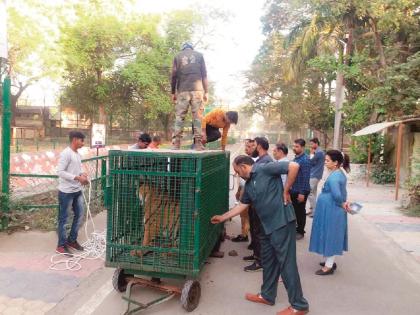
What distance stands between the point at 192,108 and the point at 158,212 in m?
2.59

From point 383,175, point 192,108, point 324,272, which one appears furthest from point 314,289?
point 383,175

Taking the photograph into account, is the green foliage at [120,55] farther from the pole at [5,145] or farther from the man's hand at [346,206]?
the man's hand at [346,206]

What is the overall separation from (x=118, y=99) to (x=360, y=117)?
2313cm

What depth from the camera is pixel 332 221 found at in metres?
5.06

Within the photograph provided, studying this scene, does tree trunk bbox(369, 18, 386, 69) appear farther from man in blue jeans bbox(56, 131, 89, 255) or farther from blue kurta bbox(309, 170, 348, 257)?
man in blue jeans bbox(56, 131, 89, 255)

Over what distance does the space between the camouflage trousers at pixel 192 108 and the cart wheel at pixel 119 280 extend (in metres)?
2.60

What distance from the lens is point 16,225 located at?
255 inches

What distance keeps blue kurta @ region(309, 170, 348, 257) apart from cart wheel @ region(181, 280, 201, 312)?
1.84m

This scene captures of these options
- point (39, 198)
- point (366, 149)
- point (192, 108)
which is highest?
point (192, 108)

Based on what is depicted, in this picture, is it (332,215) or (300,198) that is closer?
(332,215)

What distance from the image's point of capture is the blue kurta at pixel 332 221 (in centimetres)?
505

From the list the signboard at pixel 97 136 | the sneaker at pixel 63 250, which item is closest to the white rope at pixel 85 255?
the sneaker at pixel 63 250

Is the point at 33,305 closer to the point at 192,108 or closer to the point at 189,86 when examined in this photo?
the point at 192,108

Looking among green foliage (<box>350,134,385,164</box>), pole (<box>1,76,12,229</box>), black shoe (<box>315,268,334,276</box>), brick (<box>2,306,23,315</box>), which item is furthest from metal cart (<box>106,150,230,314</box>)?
green foliage (<box>350,134,385,164</box>)
